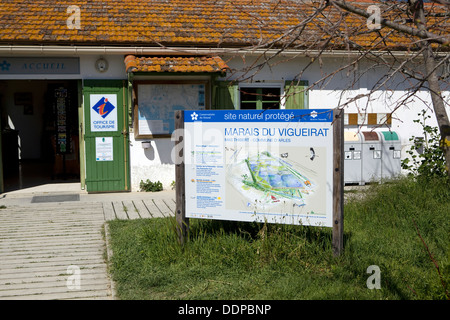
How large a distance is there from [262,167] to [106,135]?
6086mm

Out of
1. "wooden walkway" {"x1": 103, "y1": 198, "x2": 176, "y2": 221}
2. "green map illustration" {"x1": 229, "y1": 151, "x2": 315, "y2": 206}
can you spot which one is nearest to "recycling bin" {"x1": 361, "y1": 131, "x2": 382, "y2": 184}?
"wooden walkway" {"x1": 103, "y1": 198, "x2": 176, "y2": 221}

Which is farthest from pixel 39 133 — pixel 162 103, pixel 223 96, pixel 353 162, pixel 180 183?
pixel 180 183

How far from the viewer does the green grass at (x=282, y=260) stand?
4.96 meters

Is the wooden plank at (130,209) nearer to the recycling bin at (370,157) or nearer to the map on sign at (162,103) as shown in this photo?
the map on sign at (162,103)

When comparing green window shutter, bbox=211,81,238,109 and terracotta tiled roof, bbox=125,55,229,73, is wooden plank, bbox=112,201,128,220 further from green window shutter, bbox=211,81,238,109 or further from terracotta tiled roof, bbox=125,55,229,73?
green window shutter, bbox=211,81,238,109

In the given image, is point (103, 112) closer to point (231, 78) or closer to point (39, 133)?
point (231, 78)

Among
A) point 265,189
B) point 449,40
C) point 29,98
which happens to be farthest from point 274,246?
point 29,98

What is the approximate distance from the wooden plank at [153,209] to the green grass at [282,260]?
1.33 meters

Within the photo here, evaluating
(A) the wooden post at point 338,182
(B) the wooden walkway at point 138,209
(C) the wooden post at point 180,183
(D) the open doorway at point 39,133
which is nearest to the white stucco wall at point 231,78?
(B) the wooden walkway at point 138,209

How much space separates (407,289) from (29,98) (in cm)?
1729

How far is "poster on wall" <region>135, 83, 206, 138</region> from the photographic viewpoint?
1128cm

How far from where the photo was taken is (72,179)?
44.8 ft

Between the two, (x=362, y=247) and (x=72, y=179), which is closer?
(x=362, y=247)
